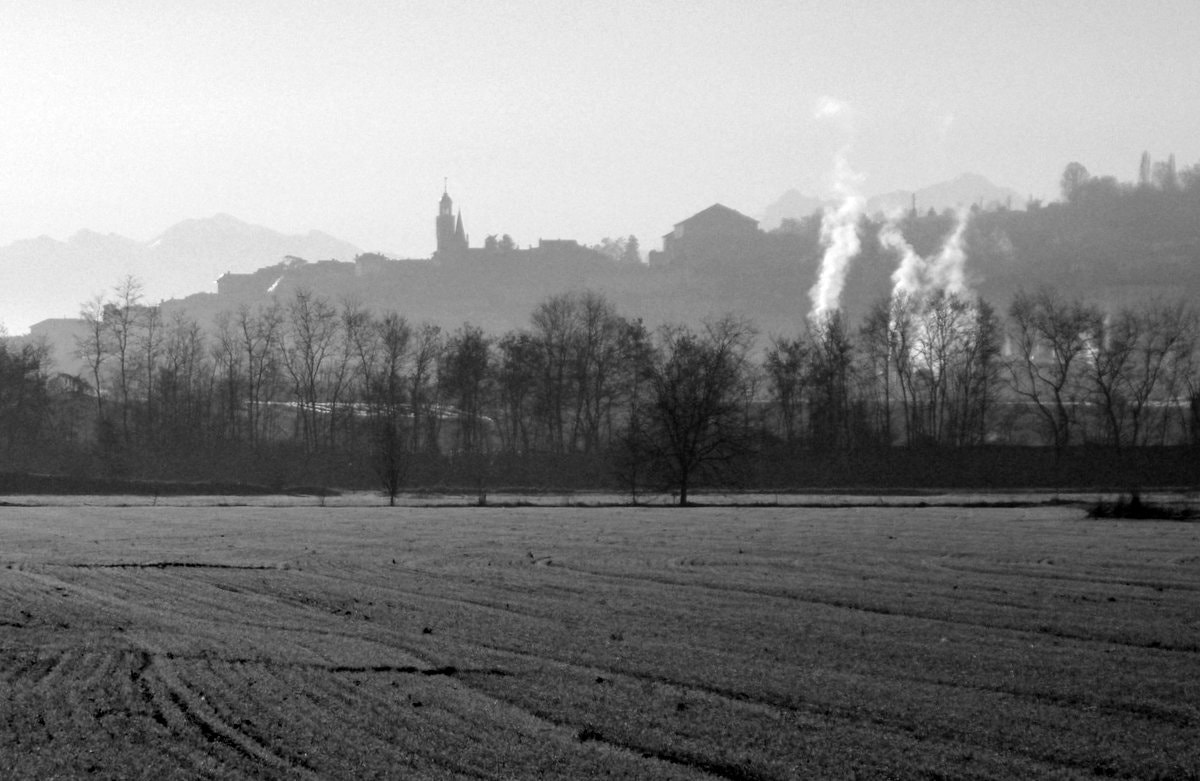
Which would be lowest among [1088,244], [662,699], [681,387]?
[662,699]

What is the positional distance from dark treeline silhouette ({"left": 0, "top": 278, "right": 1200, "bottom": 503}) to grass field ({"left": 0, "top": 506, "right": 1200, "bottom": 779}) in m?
51.0

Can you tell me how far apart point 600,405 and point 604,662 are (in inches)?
3774

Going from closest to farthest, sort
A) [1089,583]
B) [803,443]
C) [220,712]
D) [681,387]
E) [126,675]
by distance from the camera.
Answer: [220,712], [126,675], [1089,583], [681,387], [803,443]

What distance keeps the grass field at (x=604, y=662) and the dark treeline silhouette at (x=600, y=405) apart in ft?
167

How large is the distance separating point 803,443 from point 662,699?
8548 cm

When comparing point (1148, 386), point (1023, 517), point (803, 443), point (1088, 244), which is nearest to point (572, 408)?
point (803, 443)

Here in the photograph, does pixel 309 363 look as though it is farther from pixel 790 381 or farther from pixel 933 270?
pixel 933 270

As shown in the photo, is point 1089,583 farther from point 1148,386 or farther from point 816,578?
point 1148,386

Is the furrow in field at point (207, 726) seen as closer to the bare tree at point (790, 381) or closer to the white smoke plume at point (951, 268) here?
the bare tree at point (790, 381)

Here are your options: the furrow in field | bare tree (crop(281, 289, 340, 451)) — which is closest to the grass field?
the furrow in field

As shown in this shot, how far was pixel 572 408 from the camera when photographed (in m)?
118

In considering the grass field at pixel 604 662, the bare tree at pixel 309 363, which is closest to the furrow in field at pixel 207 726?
the grass field at pixel 604 662

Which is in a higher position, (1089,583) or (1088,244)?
(1088,244)

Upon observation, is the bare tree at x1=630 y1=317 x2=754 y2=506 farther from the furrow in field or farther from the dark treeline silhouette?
the furrow in field
